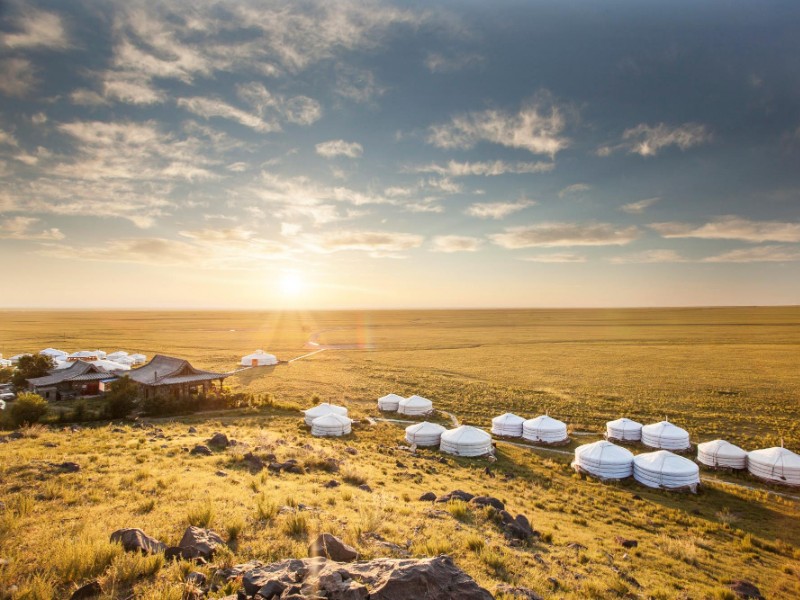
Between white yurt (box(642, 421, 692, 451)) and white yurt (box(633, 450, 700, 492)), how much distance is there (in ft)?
20.8

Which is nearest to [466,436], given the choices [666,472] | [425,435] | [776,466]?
[425,435]

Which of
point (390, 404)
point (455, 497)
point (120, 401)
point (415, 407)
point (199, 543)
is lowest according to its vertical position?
point (390, 404)

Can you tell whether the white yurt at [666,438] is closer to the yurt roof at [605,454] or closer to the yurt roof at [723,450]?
the yurt roof at [723,450]

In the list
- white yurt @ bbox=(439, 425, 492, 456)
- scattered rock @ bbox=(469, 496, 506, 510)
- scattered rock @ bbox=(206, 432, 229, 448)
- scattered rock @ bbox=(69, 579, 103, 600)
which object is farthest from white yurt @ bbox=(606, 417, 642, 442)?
scattered rock @ bbox=(69, 579, 103, 600)

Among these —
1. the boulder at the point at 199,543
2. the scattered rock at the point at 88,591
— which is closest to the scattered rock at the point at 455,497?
the boulder at the point at 199,543

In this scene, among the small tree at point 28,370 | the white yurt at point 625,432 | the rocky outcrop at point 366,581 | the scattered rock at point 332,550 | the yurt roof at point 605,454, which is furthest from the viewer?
the small tree at point 28,370

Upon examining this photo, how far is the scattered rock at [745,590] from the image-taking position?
41.7 ft

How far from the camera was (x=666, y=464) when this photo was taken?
24188mm

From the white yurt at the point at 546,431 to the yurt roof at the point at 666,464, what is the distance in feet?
23.1

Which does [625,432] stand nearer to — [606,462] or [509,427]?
[606,462]

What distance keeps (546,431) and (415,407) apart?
1274cm

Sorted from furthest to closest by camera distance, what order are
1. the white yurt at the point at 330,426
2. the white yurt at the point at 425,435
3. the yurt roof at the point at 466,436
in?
the white yurt at the point at 330,426, the white yurt at the point at 425,435, the yurt roof at the point at 466,436

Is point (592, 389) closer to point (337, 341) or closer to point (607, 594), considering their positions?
point (607, 594)

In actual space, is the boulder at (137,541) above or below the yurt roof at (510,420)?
above
